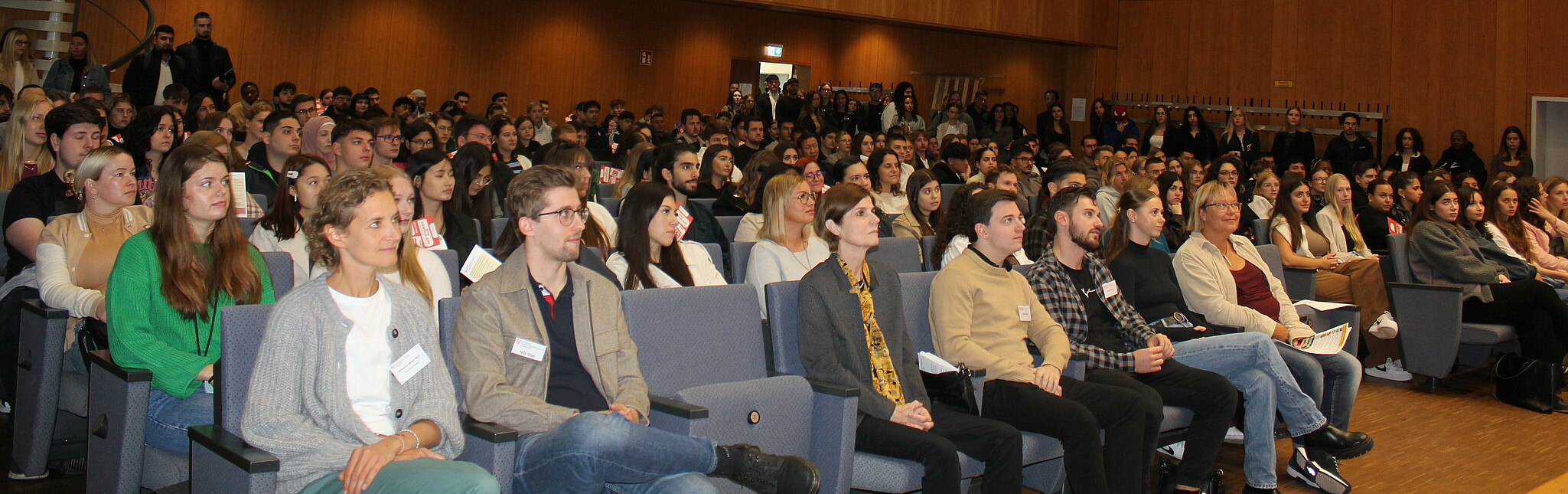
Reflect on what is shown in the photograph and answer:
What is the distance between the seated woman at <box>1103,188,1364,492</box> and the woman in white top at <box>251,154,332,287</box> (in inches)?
109

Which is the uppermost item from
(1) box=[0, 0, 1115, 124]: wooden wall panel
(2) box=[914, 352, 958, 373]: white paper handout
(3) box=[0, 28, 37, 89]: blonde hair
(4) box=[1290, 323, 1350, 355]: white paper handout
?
(1) box=[0, 0, 1115, 124]: wooden wall panel

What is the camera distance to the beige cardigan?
14.0ft

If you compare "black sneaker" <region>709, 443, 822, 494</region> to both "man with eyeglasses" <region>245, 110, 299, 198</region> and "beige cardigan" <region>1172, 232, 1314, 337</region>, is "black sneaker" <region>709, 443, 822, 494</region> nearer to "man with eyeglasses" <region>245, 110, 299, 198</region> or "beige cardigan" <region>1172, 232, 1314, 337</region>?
"beige cardigan" <region>1172, 232, 1314, 337</region>

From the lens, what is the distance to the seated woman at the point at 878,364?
9.41 ft

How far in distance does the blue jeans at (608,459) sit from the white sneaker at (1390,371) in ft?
15.4

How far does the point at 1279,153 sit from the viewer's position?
12180 mm

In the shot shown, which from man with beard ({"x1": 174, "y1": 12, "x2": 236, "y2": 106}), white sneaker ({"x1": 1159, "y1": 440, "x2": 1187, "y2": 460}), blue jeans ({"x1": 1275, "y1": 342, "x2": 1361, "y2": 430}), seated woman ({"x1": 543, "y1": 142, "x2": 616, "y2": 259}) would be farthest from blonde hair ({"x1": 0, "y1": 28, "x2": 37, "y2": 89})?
blue jeans ({"x1": 1275, "y1": 342, "x2": 1361, "y2": 430})

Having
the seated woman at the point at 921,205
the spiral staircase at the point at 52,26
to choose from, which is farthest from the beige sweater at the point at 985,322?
the spiral staircase at the point at 52,26

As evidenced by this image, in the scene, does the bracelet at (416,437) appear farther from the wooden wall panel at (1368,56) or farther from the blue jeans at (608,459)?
the wooden wall panel at (1368,56)

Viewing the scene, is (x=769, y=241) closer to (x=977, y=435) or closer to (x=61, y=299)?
(x=977, y=435)

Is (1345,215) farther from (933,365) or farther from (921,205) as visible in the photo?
(933,365)

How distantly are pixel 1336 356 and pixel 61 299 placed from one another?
4242 millimetres

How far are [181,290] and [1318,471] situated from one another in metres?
3.56

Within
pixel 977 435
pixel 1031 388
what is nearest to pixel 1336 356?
pixel 1031 388
